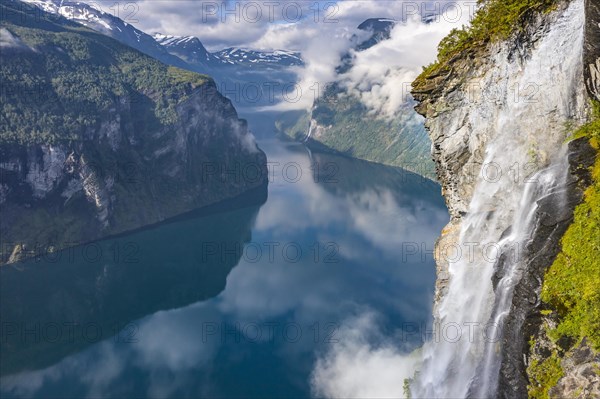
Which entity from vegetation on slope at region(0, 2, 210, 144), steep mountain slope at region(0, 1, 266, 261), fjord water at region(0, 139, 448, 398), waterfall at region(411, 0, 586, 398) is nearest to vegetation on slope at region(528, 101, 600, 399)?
waterfall at region(411, 0, 586, 398)

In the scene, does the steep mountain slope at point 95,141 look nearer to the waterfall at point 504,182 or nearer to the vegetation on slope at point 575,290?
the waterfall at point 504,182

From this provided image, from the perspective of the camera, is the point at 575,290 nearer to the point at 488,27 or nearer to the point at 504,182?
the point at 504,182

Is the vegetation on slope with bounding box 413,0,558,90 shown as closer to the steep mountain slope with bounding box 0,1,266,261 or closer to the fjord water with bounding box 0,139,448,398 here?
the fjord water with bounding box 0,139,448,398

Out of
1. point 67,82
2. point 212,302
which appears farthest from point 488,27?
point 67,82

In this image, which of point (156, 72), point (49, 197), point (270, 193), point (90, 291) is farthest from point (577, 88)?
point (156, 72)

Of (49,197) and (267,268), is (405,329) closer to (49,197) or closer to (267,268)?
(267,268)

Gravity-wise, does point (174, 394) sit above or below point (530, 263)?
below
